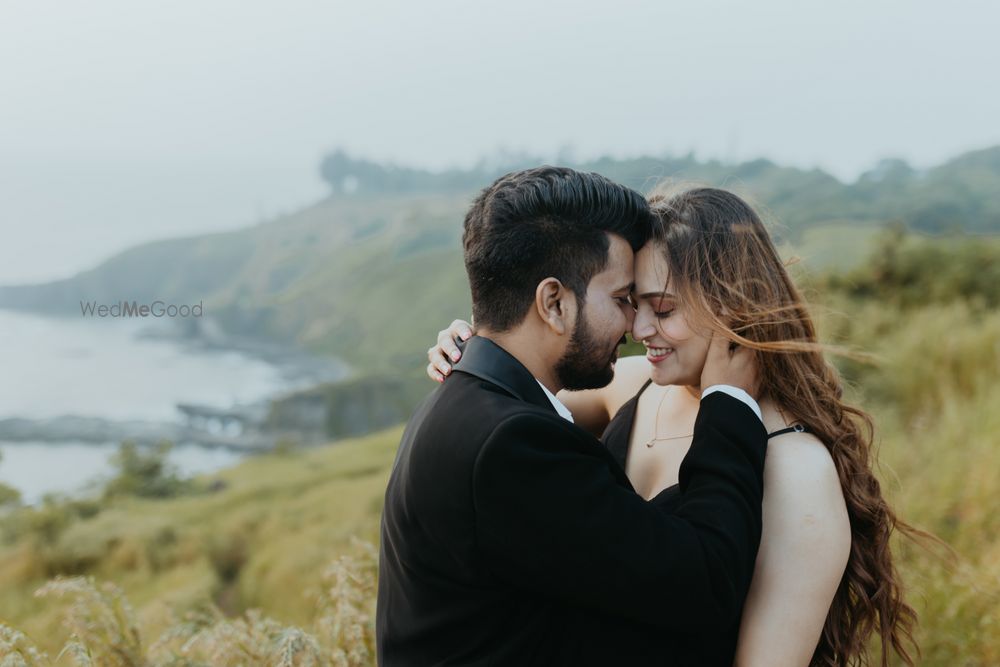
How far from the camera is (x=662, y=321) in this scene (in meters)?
2.44

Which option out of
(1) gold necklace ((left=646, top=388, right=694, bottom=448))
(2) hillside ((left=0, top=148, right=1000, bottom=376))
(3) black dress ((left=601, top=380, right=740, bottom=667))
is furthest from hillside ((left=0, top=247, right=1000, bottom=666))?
(2) hillside ((left=0, top=148, right=1000, bottom=376))

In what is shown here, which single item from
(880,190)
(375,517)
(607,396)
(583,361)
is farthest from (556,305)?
(880,190)

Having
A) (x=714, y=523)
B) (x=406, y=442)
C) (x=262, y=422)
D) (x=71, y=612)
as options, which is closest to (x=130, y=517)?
(x=262, y=422)

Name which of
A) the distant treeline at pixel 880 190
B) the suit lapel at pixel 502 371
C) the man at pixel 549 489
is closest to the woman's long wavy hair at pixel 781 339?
the man at pixel 549 489

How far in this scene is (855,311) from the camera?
9.88 m

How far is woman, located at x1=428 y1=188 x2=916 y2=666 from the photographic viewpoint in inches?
87.5

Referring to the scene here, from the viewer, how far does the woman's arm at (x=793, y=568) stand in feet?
7.23

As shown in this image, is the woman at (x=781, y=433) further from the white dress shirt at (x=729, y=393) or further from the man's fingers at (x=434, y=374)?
the white dress shirt at (x=729, y=393)

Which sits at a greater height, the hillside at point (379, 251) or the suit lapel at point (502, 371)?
the suit lapel at point (502, 371)

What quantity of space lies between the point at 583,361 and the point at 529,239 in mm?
357

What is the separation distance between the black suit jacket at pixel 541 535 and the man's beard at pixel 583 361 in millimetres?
172

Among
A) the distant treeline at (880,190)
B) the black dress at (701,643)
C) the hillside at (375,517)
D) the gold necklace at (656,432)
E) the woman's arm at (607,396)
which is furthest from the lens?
the distant treeline at (880,190)

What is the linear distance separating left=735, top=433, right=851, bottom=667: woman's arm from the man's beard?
550 millimetres

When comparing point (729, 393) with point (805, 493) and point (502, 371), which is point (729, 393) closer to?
point (805, 493)
